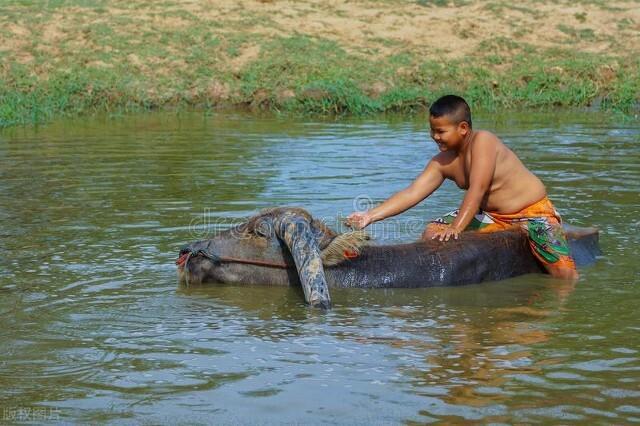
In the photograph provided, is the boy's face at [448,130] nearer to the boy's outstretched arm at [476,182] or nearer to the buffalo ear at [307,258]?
the boy's outstretched arm at [476,182]

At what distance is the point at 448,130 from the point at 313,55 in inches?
404

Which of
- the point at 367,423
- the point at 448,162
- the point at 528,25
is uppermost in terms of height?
the point at 528,25

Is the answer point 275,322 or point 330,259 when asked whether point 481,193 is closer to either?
point 330,259

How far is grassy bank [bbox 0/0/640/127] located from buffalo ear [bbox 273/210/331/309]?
351 inches

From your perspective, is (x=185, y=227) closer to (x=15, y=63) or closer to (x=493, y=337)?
(x=493, y=337)

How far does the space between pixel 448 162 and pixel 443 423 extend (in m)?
3.09

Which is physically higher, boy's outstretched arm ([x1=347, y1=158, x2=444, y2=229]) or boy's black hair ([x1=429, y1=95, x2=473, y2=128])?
boy's black hair ([x1=429, y1=95, x2=473, y2=128])

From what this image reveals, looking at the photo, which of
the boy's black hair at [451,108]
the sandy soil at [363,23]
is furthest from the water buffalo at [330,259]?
the sandy soil at [363,23]

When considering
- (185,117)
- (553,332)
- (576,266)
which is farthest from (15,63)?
(553,332)

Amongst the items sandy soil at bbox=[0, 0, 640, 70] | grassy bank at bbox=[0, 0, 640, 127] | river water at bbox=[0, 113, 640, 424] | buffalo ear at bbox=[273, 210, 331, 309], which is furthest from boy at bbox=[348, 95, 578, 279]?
sandy soil at bbox=[0, 0, 640, 70]

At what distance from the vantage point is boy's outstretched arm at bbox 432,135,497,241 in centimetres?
658

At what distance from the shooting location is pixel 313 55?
54.8 feet

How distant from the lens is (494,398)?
445 cm

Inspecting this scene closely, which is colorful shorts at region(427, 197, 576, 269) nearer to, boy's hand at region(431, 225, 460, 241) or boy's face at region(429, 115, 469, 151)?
boy's hand at region(431, 225, 460, 241)
